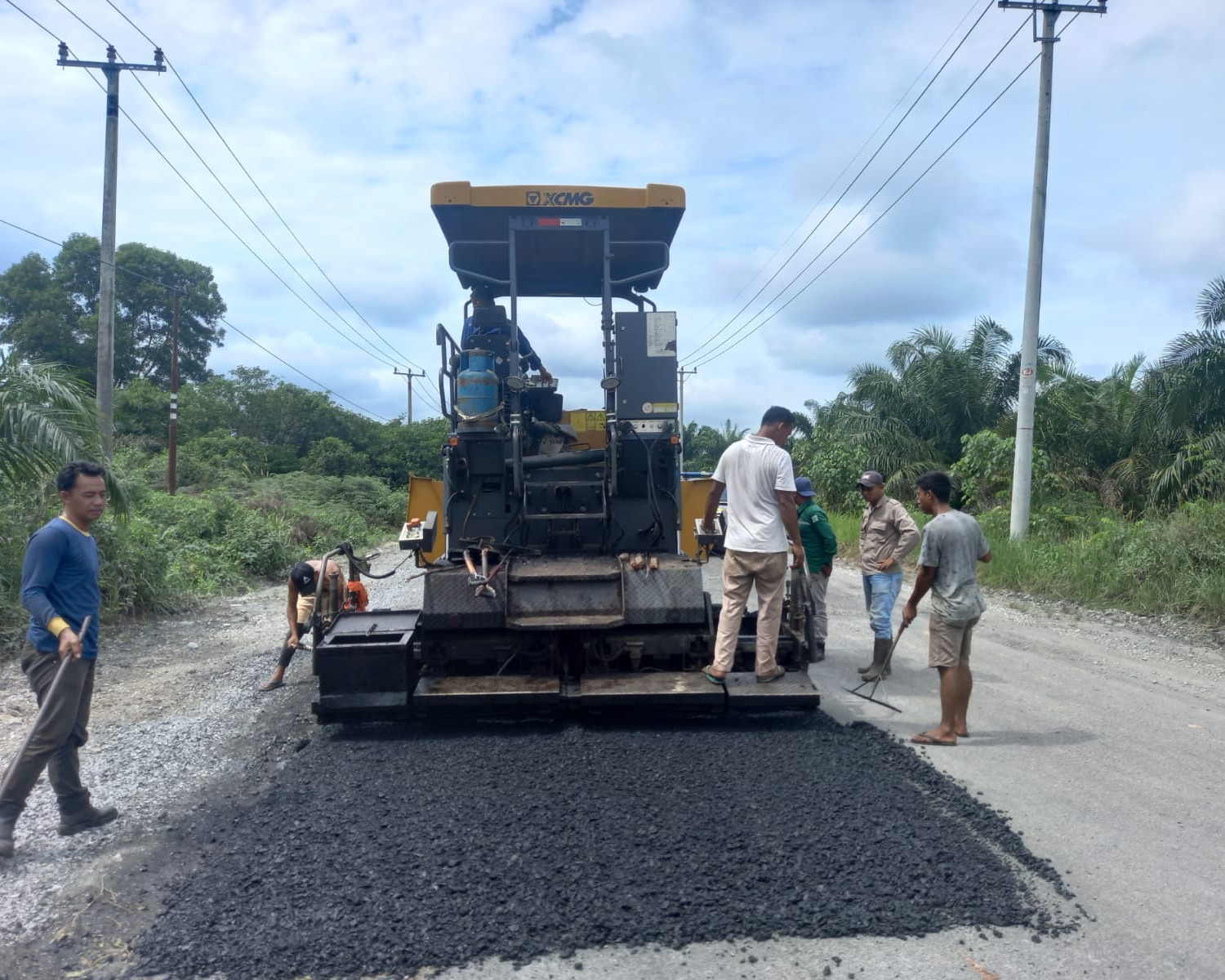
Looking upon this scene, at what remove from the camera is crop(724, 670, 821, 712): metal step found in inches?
229

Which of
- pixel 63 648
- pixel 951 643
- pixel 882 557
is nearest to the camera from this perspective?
pixel 63 648

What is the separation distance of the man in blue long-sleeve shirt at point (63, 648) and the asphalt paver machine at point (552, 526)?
60.5 inches

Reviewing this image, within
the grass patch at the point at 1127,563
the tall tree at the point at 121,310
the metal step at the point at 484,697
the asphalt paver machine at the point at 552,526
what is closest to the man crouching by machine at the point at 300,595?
the asphalt paver machine at the point at 552,526

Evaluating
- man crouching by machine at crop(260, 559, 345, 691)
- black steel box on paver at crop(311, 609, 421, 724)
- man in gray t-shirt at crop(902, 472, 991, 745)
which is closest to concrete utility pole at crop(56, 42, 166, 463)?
man crouching by machine at crop(260, 559, 345, 691)

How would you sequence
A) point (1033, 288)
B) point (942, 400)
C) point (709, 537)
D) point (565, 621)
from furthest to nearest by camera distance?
point (942, 400) → point (1033, 288) → point (709, 537) → point (565, 621)

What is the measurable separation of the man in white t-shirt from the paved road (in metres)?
0.91

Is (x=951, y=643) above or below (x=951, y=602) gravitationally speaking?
below

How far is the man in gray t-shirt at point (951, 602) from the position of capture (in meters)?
5.69

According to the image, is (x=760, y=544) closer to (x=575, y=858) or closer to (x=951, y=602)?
(x=951, y=602)

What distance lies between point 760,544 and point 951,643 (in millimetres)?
1260

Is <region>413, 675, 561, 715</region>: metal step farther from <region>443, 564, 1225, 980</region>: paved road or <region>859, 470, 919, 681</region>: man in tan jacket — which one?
<region>859, 470, 919, 681</region>: man in tan jacket

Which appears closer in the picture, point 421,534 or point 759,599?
point 759,599

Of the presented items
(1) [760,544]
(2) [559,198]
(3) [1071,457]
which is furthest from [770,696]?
(3) [1071,457]

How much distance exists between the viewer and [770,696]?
5828 mm
